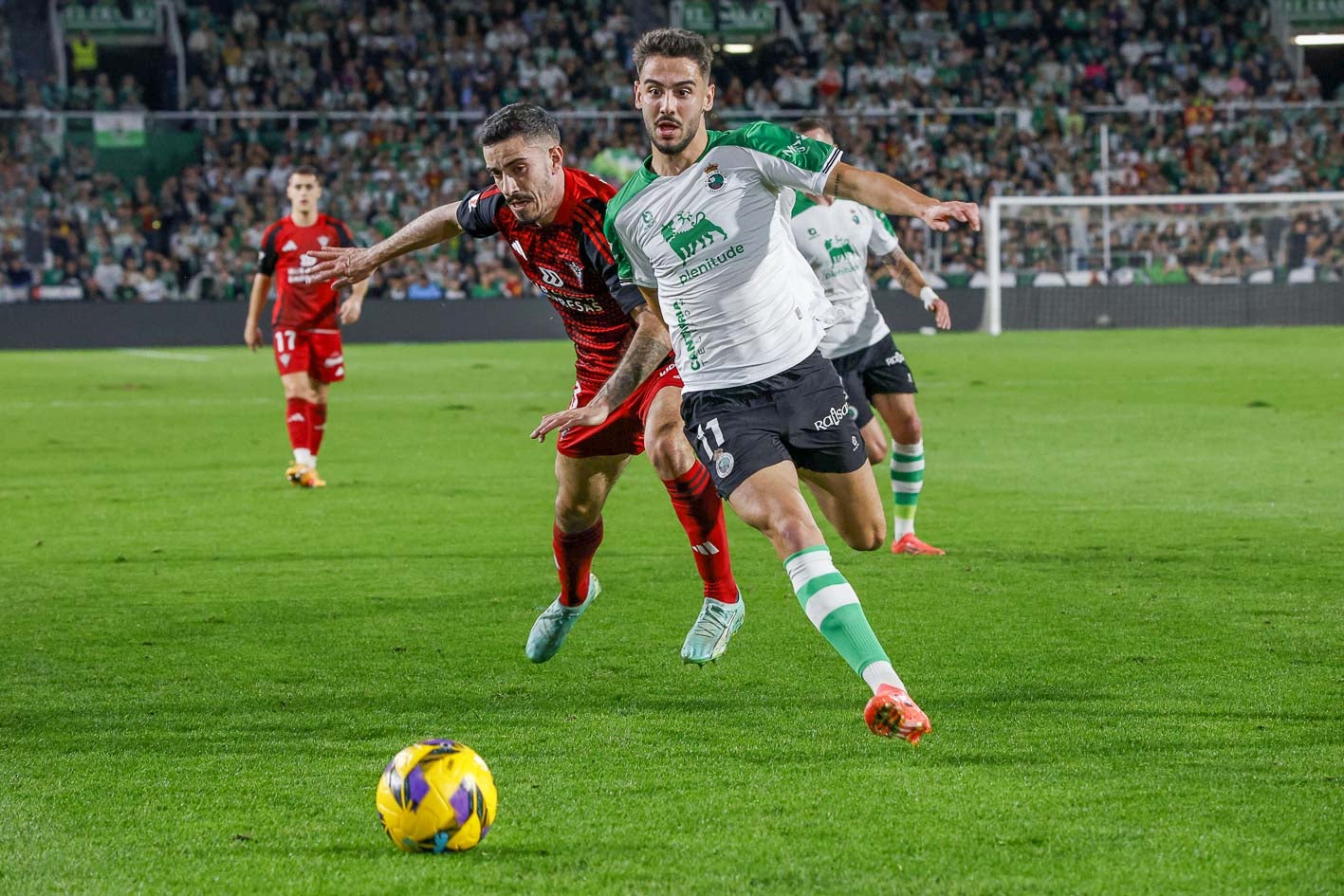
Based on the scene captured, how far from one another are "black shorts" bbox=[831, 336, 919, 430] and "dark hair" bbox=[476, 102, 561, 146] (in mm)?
3119

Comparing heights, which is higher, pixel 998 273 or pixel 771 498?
pixel 771 498

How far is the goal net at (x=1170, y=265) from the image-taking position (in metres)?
31.1

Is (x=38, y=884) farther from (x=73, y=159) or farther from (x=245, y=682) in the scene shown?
(x=73, y=159)

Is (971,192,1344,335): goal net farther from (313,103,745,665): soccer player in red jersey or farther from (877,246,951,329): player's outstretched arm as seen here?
(313,103,745,665): soccer player in red jersey

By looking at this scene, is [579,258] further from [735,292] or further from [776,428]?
[776,428]

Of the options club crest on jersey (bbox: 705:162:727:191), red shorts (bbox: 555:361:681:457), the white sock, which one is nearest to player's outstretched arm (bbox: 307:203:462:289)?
red shorts (bbox: 555:361:681:457)

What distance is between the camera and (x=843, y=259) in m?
8.50

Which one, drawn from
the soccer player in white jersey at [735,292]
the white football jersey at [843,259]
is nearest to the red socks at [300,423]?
the white football jersey at [843,259]

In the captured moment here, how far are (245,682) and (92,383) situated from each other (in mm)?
17174

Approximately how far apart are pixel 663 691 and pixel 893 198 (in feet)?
5.97

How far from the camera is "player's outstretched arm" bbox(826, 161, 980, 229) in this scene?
434 cm

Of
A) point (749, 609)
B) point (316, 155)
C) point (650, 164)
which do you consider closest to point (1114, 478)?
point (749, 609)

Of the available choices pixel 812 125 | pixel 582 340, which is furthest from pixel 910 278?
pixel 582 340

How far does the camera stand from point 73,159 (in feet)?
107
